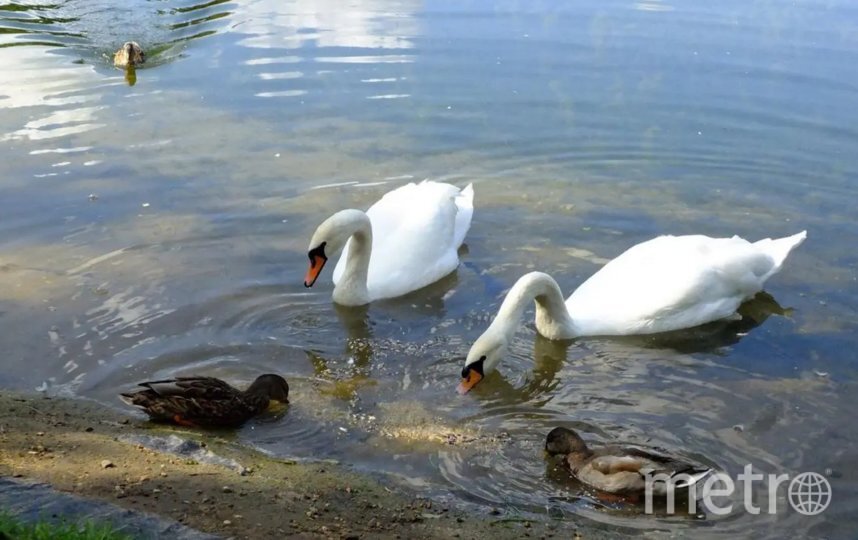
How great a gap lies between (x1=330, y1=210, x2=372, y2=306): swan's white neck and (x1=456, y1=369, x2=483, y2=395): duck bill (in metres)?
1.86

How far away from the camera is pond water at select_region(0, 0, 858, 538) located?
23.8 ft

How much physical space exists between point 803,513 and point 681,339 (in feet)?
8.72

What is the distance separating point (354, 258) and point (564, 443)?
330 centimetres

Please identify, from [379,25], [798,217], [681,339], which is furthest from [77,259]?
[379,25]

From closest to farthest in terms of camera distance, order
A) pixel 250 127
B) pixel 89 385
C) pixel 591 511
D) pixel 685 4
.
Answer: pixel 591 511 → pixel 89 385 → pixel 250 127 → pixel 685 4

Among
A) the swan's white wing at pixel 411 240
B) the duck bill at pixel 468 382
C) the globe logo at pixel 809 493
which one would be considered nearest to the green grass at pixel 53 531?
the duck bill at pixel 468 382

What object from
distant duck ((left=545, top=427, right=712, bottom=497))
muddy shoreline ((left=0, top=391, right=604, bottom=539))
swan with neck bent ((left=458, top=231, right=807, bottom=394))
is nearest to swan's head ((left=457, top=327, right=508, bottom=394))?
swan with neck bent ((left=458, top=231, right=807, bottom=394))

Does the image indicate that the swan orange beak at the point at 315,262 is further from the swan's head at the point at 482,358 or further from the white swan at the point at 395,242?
the swan's head at the point at 482,358

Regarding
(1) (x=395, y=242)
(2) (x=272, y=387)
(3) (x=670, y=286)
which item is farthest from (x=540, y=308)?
(2) (x=272, y=387)

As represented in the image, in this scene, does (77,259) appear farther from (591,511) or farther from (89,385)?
(591,511)

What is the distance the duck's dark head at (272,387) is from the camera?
279 inches

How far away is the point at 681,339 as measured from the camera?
8805mm
